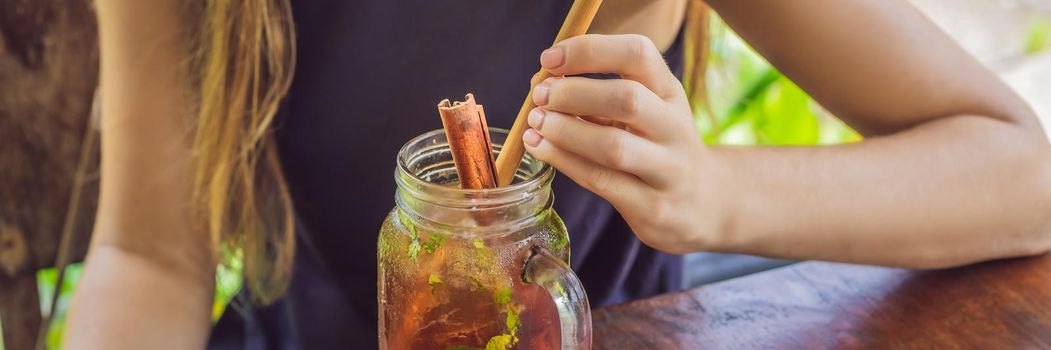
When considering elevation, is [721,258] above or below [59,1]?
below

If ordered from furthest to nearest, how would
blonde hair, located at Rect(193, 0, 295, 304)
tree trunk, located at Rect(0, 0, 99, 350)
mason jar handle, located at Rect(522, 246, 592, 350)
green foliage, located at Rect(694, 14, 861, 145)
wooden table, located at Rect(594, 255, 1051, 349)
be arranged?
green foliage, located at Rect(694, 14, 861, 145)
tree trunk, located at Rect(0, 0, 99, 350)
blonde hair, located at Rect(193, 0, 295, 304)
wooden table, located at Rect(594, 255, 1051, 349)
mason jar handle, located at Rect(522, 246, 592, 350)

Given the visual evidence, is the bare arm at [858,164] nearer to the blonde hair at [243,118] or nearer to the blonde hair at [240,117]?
the blonde hair at [243,118]

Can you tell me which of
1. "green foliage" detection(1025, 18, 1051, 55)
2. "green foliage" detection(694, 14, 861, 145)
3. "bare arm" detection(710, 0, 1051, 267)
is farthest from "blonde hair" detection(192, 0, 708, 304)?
"green foliage" detection(1025, 18, 1051, 55)

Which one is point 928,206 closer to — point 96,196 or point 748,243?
point 748,243

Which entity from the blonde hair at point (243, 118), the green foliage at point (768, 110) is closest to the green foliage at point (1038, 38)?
the green foliage at point (768, 110)

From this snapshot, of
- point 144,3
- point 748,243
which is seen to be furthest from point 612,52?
point 144,3

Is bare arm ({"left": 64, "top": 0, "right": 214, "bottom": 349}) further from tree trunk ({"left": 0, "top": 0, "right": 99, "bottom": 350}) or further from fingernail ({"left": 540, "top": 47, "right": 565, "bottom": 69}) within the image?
fingernail ({"left": 540, "top": 47, "right": 565, "bottom": 69})

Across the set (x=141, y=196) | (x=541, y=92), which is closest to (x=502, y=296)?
(x=541, y=92)
